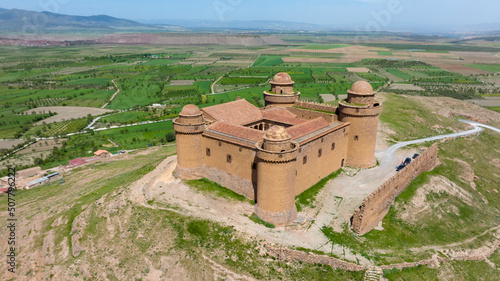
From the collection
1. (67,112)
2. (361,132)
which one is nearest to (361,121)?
(361,132)

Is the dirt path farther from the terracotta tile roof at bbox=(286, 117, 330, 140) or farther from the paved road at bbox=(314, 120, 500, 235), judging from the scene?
the terracotta tile roof at bbox=(286, 117, 330, 140)

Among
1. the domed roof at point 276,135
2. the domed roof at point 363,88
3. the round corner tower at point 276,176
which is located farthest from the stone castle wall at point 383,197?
the domed roof at point 363,88

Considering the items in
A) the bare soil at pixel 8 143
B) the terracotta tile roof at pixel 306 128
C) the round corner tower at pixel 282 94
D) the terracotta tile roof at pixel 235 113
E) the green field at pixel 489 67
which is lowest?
the bare soil at pixel 8 143

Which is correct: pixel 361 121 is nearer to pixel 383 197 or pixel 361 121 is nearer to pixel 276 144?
pixel 383 197

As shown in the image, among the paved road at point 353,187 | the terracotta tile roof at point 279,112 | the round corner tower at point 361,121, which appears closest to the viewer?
the paved road at point 353,187

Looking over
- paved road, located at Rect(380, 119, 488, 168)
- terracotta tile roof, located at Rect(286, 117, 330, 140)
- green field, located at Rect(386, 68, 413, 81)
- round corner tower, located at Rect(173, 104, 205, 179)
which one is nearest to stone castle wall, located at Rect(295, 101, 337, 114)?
terracotta tile roof, located at Rect(286, 117, 330, 140)

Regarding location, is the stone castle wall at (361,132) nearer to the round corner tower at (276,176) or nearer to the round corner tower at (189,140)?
the round corner tower at (276,176)
